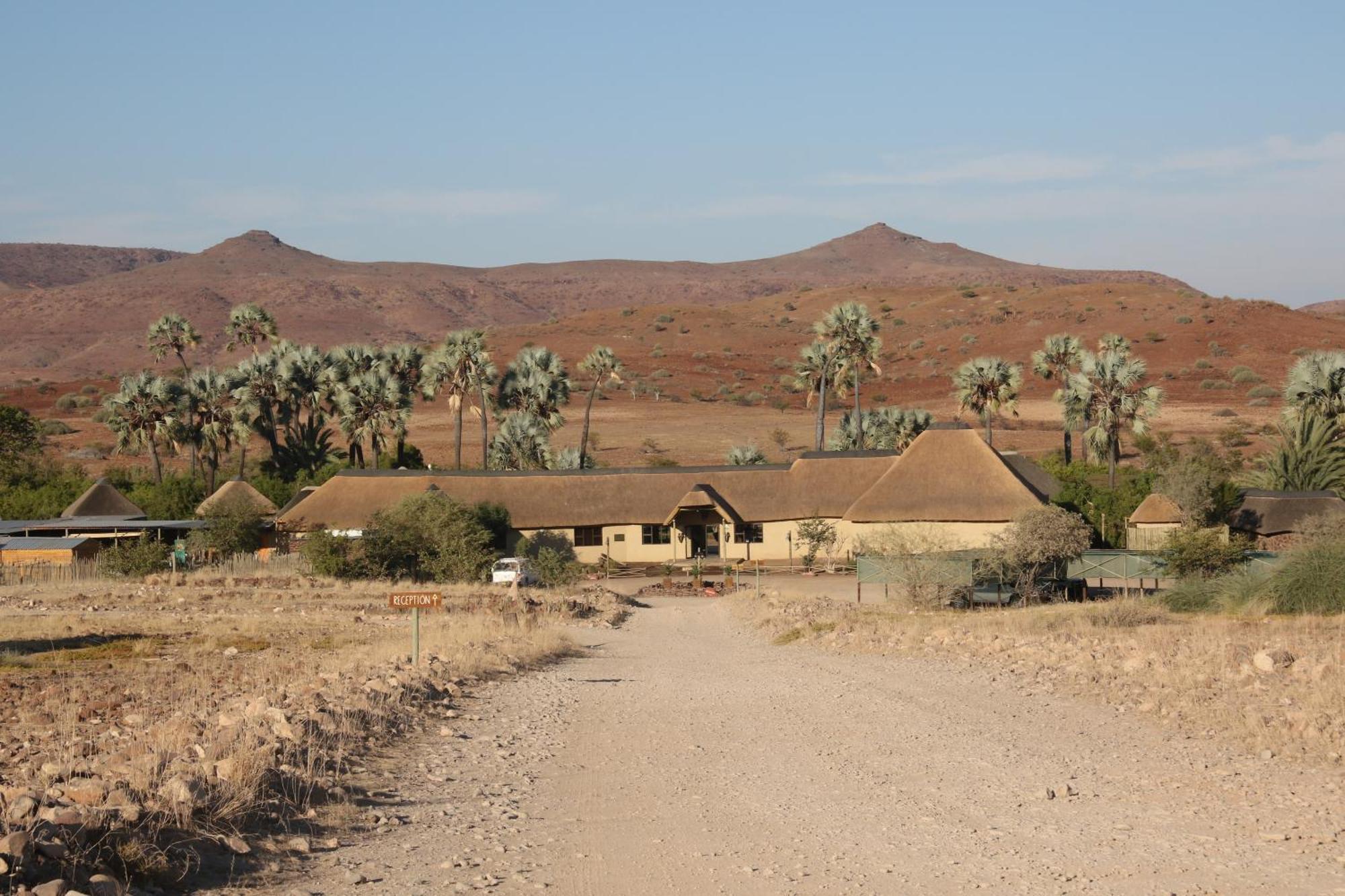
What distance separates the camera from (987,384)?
65188 mm

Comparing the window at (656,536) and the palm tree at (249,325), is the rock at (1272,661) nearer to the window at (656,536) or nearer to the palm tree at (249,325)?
the window at (656,536)

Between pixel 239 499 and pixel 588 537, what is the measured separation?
13.6 m

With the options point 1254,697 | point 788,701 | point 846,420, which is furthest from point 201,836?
point 846,420

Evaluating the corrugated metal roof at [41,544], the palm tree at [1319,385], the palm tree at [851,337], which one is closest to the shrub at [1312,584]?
the palm tree at [1319,385]

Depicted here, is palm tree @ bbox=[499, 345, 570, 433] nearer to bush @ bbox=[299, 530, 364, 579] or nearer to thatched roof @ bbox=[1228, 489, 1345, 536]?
bush @ bbox=[299, 530, 364, 579]

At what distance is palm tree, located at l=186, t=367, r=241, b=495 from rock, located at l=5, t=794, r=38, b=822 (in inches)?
2325

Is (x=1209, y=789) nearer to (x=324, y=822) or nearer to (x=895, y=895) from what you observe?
(x=895, y=895)

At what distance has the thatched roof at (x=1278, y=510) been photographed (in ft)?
145

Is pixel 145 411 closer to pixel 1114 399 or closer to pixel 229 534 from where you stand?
pixel 229 534

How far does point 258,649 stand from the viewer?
2652cm

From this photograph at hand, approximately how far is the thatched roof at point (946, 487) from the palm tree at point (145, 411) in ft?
110

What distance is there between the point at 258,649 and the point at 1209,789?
64.3 feet

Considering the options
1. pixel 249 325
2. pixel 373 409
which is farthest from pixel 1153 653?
pixel 249 325

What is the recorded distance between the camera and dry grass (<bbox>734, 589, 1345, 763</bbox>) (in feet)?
46.7
